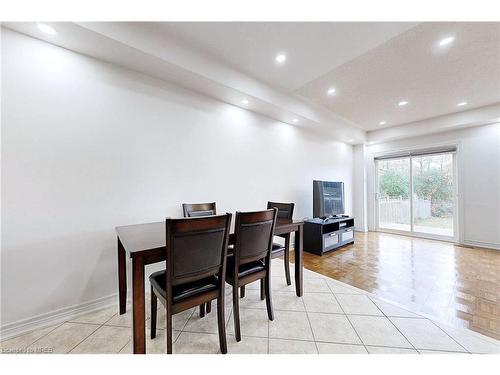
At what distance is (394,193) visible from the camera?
5113mm

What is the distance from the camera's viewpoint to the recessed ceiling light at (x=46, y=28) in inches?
61.4

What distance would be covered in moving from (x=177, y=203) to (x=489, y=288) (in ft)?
12.2

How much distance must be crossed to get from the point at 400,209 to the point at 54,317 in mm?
6402

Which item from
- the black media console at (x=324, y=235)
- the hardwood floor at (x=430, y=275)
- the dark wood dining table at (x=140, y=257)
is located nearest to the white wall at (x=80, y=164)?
the dark wood dining table at (x=140, y=257)

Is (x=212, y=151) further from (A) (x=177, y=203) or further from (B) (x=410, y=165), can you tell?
(B) (x=410, y=165)

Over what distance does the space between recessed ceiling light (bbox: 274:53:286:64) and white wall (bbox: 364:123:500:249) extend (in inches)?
171

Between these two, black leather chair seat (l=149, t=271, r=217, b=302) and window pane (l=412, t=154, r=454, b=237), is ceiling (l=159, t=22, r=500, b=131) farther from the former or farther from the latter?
black leather chair seat (l=149, t=271, r=217, b=302)

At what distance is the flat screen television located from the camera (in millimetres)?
3826

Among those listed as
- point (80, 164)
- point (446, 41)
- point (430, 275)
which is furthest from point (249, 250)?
point (446, 41)

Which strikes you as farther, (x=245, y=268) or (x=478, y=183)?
(x=478, y=183)

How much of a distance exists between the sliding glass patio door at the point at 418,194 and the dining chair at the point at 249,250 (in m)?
4.87

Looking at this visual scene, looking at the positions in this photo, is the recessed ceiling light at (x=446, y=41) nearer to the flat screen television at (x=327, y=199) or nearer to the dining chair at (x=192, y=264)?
the flat screen television at (x=327, y=199)

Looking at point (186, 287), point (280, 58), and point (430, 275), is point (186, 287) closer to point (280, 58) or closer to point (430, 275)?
point (280, 58)

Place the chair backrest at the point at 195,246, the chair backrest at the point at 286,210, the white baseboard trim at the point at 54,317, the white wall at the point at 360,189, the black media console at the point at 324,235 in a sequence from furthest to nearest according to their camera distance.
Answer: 1. the white wall at the point at 360,189
2. the black media console at the point at 324,235
3. the chair backrest at the point at 286,210
4. the white baseboard trim at the point at 54,317
5. the chair backrest at the point at 195,246
